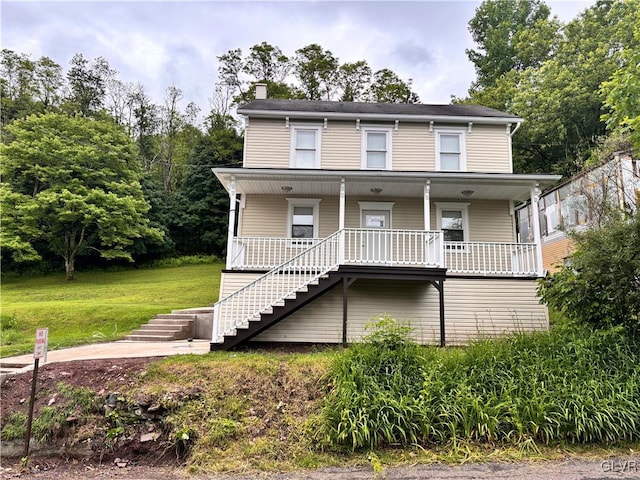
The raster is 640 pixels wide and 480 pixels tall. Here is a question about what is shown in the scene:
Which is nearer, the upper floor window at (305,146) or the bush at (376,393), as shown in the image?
the bush at (376,393)

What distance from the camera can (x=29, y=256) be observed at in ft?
69.3

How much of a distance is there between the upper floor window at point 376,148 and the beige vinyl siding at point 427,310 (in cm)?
483

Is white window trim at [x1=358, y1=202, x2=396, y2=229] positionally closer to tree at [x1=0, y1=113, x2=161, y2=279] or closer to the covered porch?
the covered porch

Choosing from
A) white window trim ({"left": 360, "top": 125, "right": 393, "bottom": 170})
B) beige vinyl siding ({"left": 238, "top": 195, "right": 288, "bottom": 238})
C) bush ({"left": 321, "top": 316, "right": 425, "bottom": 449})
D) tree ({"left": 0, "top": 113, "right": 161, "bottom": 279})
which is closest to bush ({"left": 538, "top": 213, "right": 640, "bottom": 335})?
bush ({"left": 321, "top": 316, "right": 425, "bottom": 449})

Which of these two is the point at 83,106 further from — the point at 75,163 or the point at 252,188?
the point at 252,188

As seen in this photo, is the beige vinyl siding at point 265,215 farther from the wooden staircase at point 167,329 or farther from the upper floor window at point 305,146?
the wooden staircase at point 167,329

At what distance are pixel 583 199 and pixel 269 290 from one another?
597 inches

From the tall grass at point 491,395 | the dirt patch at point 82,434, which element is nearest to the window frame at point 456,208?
the tall grass at point 491,395

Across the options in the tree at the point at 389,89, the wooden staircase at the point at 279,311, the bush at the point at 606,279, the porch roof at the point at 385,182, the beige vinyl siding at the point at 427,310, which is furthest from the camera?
the tree at the point at 389,89

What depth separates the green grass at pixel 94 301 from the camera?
1163 cm

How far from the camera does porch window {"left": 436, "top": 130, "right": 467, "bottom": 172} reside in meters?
13.2

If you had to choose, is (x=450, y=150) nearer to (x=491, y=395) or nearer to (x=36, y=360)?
(x=491, y=395)

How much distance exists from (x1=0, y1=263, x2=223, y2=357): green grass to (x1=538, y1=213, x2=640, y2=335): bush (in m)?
11.4

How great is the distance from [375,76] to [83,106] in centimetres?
2598
